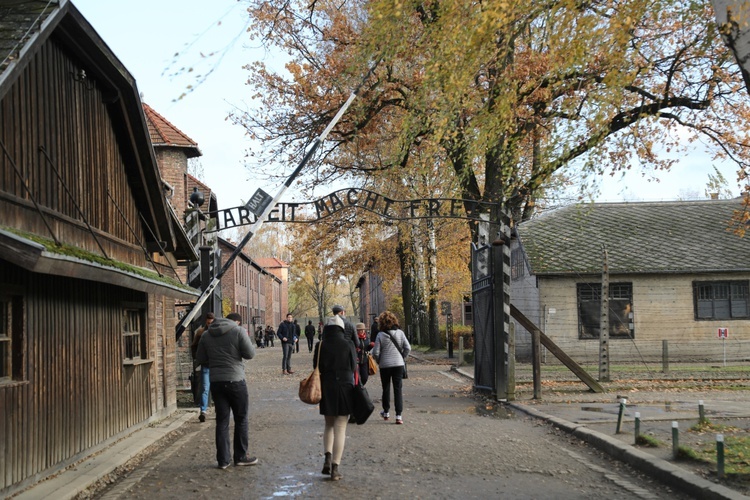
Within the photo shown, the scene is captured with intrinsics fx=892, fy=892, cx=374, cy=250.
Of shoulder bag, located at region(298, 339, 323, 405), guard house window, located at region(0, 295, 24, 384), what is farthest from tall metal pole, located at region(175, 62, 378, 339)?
guard house window, located at region(0, 295, 24, 384)

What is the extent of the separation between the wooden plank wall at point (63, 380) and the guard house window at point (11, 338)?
3.7 inches

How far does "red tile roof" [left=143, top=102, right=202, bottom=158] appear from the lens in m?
34.9

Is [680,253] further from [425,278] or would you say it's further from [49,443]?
[49,443]

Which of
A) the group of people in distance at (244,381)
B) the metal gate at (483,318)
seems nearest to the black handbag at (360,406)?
the group of people in distance at (244,381)

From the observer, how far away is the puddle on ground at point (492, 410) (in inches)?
603

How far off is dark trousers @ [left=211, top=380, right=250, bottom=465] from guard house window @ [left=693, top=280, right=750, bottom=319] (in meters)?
A: 24.4

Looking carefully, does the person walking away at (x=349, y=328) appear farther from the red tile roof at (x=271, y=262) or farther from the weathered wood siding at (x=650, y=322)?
the red tile roof at (x=271, y=262)

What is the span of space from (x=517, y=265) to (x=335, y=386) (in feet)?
80.4

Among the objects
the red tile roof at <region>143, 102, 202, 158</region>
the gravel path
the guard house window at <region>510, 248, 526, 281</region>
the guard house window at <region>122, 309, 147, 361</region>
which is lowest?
the gravel path

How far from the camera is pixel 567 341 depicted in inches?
1215

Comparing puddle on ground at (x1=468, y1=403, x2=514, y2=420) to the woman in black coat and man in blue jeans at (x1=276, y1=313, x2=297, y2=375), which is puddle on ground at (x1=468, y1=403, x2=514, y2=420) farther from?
man in blue jeans at (x1=276, y1=313, x2=297, y2=375)

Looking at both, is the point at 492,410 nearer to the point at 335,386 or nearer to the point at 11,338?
the point at 335,386

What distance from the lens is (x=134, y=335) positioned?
14.5 meters

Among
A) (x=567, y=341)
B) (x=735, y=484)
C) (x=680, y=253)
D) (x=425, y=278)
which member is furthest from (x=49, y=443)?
(x=425, y=278)
